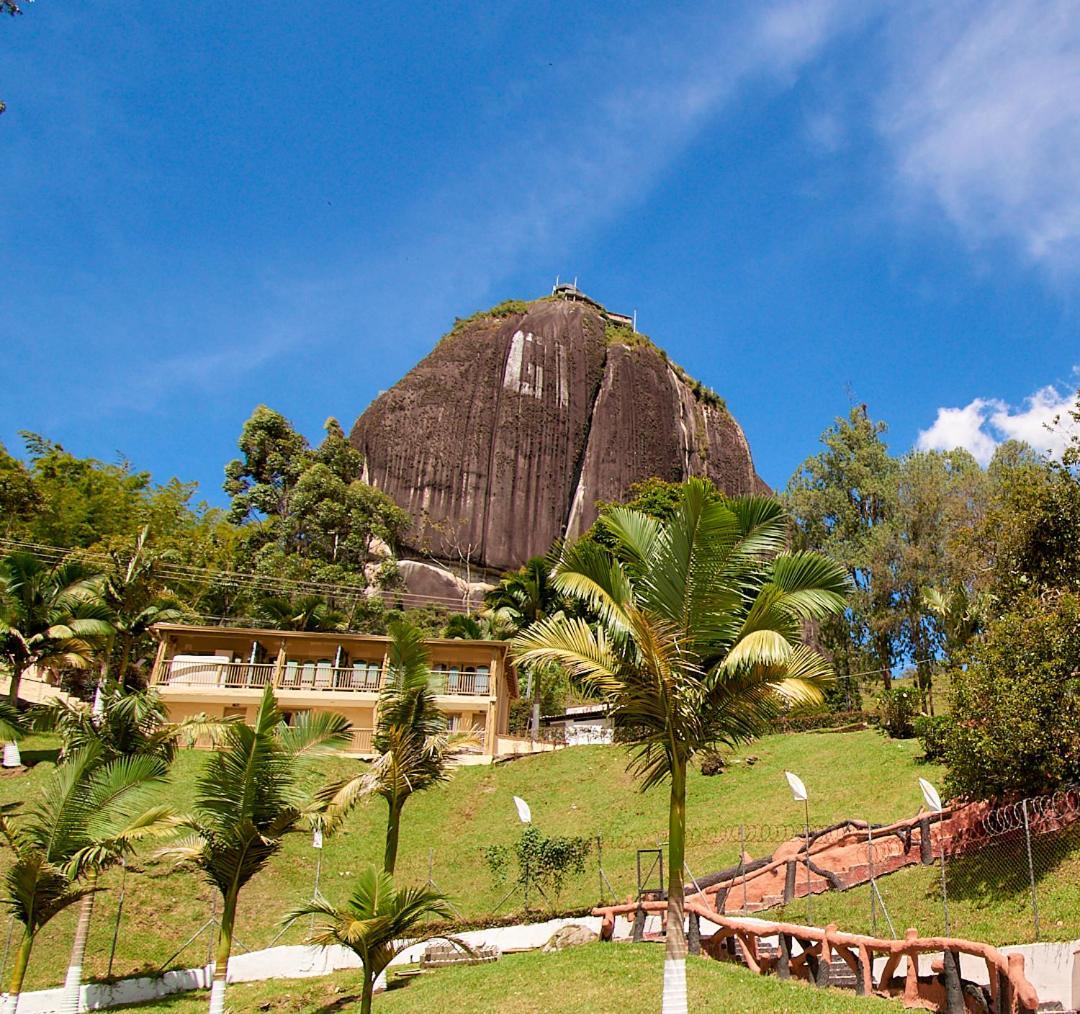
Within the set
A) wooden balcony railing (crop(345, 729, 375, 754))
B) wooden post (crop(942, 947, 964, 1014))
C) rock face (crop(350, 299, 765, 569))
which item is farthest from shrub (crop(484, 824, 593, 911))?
rock face (crop(350, 299, 765, 569))

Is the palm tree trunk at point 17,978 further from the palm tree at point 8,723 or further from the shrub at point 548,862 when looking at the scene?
the shrub at point 548,862

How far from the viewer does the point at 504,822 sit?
84.0ft

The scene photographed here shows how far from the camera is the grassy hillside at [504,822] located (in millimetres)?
18219

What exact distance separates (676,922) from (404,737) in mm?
6784

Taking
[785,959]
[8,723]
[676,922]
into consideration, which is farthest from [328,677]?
[676,922]

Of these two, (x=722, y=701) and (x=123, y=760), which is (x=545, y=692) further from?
(x=722, y=701)

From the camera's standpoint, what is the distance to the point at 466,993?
12445 mm

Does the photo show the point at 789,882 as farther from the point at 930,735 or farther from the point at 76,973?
the point at 76,973

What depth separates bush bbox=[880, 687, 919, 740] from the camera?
27625 mm

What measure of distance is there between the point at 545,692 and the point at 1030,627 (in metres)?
30.1

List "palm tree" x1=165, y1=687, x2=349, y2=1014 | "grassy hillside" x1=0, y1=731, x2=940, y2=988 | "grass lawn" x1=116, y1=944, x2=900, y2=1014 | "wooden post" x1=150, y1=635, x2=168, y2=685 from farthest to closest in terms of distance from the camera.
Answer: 1. "wooden post" x1=150, y1=635, x2=168, y2=685
2. "grassy hillside" x1=0, y1=731, x2=940, y2=988
3. "palm tree" x1=165, y1=687, x2=349, y2=1014
4. "grass lawn" x1=116, y1=944, x2=900, y2=1014

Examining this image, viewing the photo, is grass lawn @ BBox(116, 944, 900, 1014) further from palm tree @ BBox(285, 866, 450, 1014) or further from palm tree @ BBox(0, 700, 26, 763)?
palm tree @ BBox(0, 700, 26, 763)

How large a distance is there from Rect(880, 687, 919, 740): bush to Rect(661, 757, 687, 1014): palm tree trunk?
21264 millimetres

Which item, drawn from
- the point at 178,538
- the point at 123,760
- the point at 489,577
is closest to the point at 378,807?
the point at 123,760
